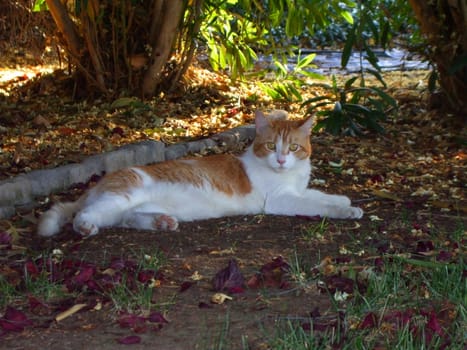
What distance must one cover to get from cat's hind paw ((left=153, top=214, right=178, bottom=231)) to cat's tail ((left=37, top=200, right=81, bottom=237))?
431 mm

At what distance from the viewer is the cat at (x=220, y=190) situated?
363cm

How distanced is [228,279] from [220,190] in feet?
4.24

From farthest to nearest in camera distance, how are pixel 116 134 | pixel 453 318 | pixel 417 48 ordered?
pixel 417 48
pixel 116 134
pixel 453 318

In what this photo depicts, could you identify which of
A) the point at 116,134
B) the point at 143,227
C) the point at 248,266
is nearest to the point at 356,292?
the point at 248,266

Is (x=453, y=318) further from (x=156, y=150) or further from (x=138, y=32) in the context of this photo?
(x=138, y=32)

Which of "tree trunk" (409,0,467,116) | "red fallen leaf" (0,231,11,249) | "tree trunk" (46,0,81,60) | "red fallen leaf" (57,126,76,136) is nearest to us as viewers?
"red fallen leaf" (0,231,11,249)

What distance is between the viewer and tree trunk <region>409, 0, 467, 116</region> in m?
5.86

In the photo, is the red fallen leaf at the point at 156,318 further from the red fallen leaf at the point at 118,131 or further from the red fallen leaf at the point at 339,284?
the red fallen leaf at the point at 118,131

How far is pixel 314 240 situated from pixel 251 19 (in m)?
4.23

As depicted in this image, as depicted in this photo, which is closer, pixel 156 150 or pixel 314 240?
pixel 314 240

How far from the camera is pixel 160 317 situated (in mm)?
2381

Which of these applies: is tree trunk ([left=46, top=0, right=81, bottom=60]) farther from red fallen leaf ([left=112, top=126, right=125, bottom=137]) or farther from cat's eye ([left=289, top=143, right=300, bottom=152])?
cat's eye ([left=289, top=143, right=300, bottom=152])

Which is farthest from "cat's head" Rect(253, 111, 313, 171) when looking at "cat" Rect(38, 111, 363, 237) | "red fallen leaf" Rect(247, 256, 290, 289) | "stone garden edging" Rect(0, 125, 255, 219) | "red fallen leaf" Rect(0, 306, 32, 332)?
"red fallen leaf" Rect(0, 306, 32, 332)

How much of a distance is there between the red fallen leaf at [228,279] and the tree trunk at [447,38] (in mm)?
3669
